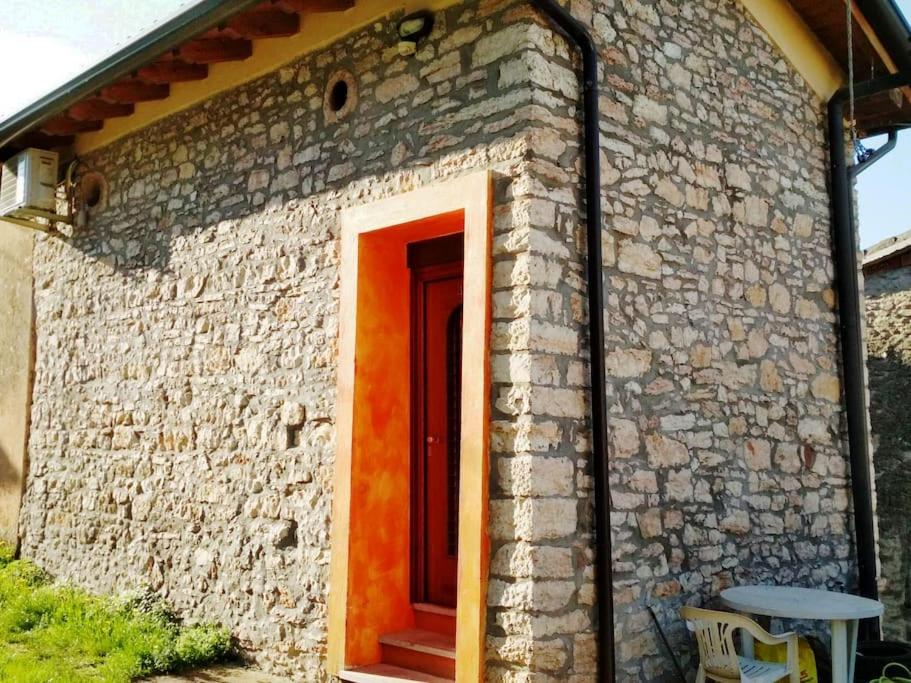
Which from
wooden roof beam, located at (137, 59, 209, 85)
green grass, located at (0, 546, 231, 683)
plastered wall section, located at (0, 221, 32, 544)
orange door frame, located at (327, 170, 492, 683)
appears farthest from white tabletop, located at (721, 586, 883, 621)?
plastered wall section, located at (0, 221, 32, 544)

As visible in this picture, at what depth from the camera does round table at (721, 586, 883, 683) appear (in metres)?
4.62

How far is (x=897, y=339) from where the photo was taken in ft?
31.9

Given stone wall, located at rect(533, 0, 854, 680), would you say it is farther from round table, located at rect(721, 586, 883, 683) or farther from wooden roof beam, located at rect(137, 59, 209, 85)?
wooden roof beam, located at rect(137, 59, 209, 85)

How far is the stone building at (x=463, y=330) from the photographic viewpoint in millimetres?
4496

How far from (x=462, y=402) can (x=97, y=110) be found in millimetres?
4462

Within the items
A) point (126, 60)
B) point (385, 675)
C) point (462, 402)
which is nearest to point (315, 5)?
point (126, 60)

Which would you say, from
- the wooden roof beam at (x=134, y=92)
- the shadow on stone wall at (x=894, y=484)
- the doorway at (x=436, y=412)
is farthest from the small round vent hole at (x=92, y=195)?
the shadow on stone wall at (x=894, y=484)

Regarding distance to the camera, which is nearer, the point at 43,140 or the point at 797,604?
the point at 797,604

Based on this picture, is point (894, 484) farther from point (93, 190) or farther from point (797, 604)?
point (93, 190)

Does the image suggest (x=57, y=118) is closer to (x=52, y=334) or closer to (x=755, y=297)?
(x=52, y=334)

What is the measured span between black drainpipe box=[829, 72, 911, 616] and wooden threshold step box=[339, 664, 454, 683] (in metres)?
3.36

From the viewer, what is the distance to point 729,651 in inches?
174

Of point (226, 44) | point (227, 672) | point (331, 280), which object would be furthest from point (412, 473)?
point (226, 44)

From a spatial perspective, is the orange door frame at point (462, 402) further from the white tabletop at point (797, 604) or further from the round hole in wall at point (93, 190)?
the round hole in wall at point (93, 190)
